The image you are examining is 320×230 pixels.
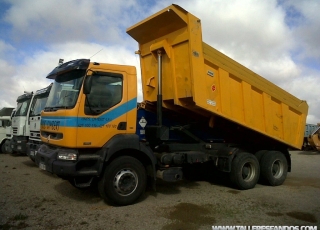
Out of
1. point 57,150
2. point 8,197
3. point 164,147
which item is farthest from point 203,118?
point 8,197

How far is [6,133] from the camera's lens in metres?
14.3

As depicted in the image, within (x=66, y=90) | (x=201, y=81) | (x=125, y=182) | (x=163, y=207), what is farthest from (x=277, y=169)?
(x=66, y=90)

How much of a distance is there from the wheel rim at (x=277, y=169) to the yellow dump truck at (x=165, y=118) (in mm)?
27

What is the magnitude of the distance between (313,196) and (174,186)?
3.31 metres

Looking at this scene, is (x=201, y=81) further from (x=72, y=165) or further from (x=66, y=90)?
(x=72, y=165)

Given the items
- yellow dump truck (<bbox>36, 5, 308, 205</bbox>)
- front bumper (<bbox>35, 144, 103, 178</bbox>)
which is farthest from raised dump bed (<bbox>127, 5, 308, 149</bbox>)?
front bumper (<bbox>35, 144, 103, 178</bbox>)

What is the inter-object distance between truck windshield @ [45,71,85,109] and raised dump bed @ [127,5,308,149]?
1976mm

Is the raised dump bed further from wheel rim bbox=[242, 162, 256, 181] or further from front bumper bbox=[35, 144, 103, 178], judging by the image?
front bumper bbox=[35, 144, 103, 178]

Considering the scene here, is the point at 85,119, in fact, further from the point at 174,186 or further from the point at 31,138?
the point at 31,138

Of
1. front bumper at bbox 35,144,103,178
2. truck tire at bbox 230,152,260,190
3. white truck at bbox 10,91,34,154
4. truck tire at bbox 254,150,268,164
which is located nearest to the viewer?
front bumper at bbox 35,144,103,178

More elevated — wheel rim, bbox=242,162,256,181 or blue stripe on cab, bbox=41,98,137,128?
blue stripe on cab, bbox=41,98,137,128

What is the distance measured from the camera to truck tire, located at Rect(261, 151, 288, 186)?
7905 millimetres

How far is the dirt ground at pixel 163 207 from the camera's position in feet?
15.8

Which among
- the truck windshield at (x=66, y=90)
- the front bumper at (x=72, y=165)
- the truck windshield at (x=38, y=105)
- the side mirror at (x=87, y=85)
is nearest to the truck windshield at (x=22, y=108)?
the truck windshield at (x=38, y=105)
